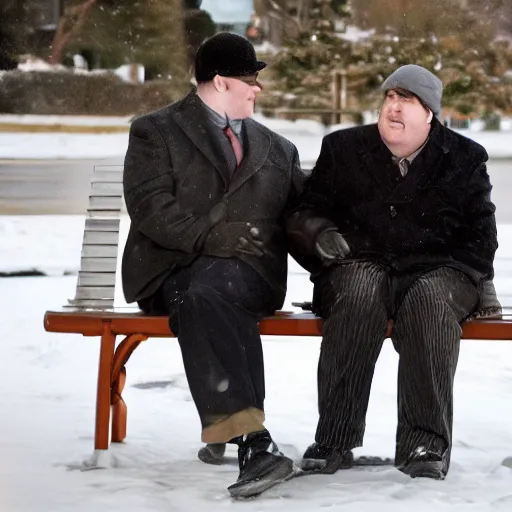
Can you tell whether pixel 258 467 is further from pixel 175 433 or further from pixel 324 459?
pixel 175 433

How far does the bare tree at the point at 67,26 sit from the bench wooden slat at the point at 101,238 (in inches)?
241

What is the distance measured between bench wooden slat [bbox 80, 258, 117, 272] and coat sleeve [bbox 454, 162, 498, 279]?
3.97 feet

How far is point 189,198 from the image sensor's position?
15.2 ft

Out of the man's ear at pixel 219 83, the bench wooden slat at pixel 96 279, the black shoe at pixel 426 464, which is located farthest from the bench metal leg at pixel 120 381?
the black shoe at pixel 426 464

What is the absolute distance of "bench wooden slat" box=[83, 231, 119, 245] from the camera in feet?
16.5

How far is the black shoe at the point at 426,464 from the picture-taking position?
4.31 m

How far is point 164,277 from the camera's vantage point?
4.61 metres

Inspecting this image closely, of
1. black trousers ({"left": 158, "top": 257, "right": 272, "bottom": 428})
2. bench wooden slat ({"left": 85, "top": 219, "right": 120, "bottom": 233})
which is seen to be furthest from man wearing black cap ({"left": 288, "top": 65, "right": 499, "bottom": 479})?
bench wooden slat ({"left": 85, "top": 219, "right": 120, "bottom": 233})

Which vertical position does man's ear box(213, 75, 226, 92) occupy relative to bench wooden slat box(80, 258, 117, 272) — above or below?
above

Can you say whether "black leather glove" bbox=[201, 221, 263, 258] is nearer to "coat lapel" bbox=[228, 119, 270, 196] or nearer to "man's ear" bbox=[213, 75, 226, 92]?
"coat lapel" bbox=[228, 119, 270, 196]

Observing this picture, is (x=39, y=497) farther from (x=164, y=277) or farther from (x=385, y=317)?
(x=385, y=317)

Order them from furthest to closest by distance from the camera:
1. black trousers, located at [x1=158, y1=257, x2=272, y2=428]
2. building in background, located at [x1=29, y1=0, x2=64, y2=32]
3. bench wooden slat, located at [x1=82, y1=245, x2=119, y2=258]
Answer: building in background, located at [x1=29, y1=0, x2=64, y2=32] < bench wooden slat, located at [x1=82, y1=245, x2=119, y2=258] < black trousers, located at [x1=158, y1=257, x2=272, y2=428]

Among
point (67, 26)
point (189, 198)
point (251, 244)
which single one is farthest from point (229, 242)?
point (67, 26)

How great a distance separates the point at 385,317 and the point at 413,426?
1.13ft
